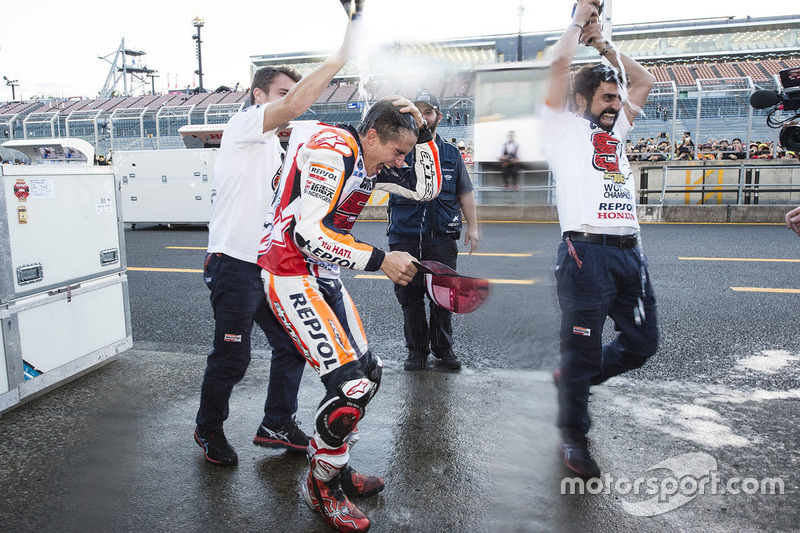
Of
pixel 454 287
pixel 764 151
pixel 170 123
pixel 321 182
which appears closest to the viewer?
pixel 321 182

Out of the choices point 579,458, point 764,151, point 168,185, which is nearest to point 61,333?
point 579,458

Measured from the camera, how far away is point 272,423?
11.1 ft

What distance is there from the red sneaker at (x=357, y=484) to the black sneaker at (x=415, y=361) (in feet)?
5.72

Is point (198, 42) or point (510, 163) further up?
point (198, 42)

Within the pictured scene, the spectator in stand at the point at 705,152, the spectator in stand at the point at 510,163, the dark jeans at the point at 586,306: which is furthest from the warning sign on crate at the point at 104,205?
the spectator in stand at the point at 705,152

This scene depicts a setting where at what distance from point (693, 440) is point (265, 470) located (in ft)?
7.67

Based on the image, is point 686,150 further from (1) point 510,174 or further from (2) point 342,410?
(2) point 342,410

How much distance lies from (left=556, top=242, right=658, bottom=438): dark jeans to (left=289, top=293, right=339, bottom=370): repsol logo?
3.98 feet

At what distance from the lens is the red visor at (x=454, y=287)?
264cm

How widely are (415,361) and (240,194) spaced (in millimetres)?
2100

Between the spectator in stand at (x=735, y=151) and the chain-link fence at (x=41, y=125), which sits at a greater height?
the chain-link fence at (x=41, y=125)

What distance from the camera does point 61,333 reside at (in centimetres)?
420

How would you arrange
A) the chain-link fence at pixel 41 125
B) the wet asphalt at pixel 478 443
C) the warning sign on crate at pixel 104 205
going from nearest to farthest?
the wet asphalt at pixel 478 443
the warning sign on crate at pixel 104 205
the chain-link fence at pixel 41 125
